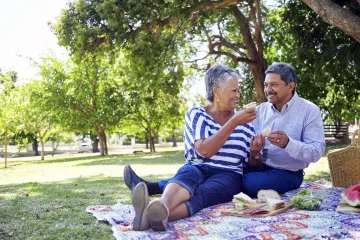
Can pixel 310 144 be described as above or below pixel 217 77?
below

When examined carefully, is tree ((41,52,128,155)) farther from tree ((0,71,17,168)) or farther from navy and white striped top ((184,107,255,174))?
navy and white striped top ((184,107,255,174))

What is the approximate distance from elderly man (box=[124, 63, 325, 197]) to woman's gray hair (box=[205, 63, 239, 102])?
2.61ft

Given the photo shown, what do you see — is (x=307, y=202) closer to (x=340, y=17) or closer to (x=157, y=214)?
(x=157, y=214)

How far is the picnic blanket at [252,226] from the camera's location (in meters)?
3.47

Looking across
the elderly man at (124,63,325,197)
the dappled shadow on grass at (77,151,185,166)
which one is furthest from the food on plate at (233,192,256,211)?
the dappled shadow on grass at (77,151,185,166)

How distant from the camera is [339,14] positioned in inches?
317

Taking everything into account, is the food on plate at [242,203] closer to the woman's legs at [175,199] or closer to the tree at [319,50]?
the woman's legs at [175,199]

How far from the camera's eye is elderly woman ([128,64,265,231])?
14.1ft

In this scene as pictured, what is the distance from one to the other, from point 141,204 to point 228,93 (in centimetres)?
163

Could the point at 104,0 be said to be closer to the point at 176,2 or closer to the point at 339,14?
the point at 176,2

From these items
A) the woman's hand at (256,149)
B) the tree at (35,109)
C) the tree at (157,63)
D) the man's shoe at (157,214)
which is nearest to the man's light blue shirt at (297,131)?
the woman's hand at (256,149)

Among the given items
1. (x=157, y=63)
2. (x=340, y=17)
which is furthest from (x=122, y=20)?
(x=340, y=17)

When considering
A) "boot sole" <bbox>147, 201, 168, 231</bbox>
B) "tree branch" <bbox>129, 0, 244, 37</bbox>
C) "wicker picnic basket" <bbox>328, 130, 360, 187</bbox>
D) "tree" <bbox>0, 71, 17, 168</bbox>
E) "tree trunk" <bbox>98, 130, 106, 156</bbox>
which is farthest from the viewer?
"tree trunk" <bbox>98, 130, 106, 156</bbox>

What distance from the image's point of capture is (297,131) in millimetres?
5281
